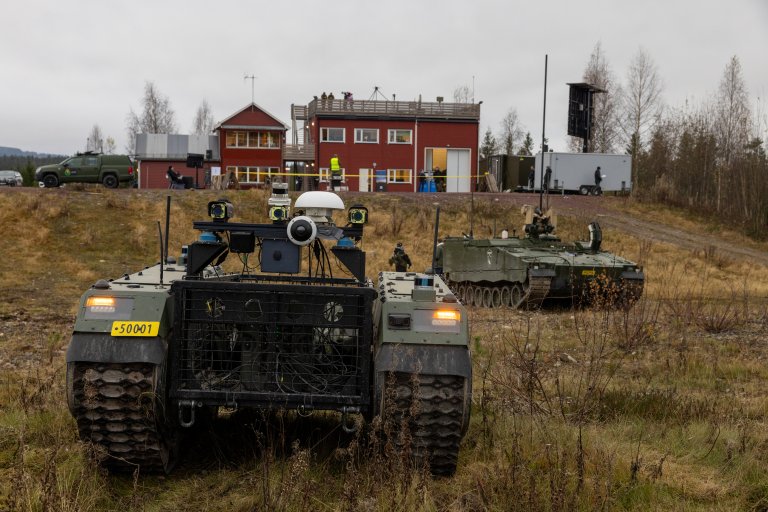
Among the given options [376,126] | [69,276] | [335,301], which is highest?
[376,126]

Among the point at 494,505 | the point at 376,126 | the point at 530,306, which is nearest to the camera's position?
the point at 494,505

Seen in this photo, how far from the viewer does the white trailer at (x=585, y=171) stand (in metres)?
40.4

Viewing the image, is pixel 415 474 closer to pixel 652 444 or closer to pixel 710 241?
pixel 652 444

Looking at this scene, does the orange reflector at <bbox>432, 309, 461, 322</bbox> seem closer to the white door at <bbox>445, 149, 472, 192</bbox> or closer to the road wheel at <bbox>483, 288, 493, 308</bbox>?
the road wheel at <bbox>483, 288, 493, 308</bbox>

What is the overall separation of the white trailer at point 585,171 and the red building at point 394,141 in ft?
17.8

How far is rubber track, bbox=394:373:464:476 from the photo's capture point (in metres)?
6.08

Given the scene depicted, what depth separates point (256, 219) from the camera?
3084cm

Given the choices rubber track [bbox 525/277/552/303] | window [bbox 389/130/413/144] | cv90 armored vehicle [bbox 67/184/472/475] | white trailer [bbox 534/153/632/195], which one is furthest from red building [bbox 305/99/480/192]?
cv90 armored vehicle [bbox 67/184/472/475]

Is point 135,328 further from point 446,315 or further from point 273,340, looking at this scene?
point 446,315

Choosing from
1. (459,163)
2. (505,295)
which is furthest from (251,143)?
(505,295)

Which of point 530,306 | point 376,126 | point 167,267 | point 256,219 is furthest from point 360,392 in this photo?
point 376,126

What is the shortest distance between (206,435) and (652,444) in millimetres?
3627

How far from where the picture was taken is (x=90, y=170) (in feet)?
124

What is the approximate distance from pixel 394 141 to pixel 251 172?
292 inches
